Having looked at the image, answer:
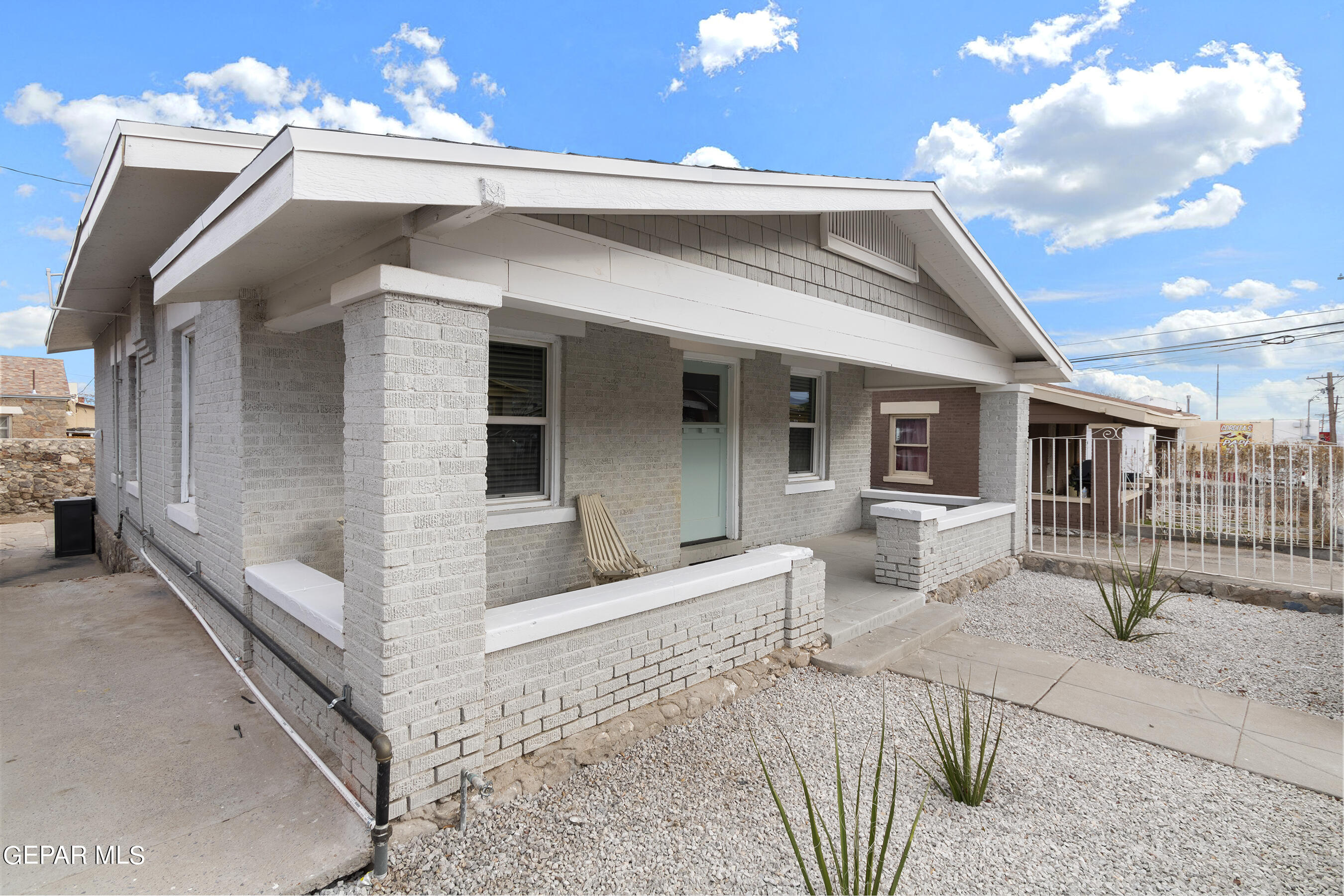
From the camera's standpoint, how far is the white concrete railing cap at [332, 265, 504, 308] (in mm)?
2699

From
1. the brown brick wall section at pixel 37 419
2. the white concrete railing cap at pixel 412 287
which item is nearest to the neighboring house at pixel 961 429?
the white concrete railing cap at pixel 412 287

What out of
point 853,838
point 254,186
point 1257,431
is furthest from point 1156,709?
point 1257,431

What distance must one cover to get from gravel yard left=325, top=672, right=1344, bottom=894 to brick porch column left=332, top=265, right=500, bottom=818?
484 mm

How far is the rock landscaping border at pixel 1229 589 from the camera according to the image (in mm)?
6988

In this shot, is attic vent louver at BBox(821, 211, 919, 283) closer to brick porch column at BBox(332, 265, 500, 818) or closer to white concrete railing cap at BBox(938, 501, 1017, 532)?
white concrete railing cap at BBox(938, 501, 1017, 532)

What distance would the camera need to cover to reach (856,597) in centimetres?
608

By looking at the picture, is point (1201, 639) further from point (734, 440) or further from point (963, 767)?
point (734, 440)

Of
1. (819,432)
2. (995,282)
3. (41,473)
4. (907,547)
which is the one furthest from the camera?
(41,473)

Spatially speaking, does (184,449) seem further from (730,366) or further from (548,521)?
(730,366)

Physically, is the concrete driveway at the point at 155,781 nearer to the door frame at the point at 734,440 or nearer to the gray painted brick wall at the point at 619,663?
the gray painted brick wall at the point at 619,663

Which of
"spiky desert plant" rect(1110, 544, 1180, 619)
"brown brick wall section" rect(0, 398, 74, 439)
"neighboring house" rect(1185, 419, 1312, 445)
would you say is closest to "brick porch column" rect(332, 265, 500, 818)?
"spiky desert plant" rect(1110, 544, 1180, 619)

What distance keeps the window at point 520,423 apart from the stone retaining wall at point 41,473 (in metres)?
17.9

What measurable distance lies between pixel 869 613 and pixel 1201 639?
3.17m

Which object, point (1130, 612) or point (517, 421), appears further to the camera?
point (1130, 612)
